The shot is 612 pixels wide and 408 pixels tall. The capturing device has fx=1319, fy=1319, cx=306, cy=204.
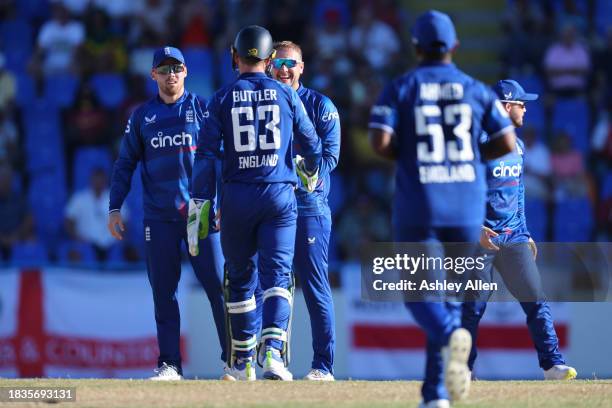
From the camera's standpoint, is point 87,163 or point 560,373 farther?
point 87,163

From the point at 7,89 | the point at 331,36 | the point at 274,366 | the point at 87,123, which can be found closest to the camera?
the point at 274,366

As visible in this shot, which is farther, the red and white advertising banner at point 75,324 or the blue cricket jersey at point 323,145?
the red and white advertising banner at point 75,324

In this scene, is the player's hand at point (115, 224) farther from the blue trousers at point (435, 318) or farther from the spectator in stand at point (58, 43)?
the spectator in stand at point (58, 43)

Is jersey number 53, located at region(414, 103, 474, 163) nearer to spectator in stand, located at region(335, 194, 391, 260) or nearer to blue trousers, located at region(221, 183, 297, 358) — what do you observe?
blue trousers, located at region(221, 183, 297, 358)

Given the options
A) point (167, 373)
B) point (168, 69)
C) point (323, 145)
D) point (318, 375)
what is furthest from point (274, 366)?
point (168, 69)

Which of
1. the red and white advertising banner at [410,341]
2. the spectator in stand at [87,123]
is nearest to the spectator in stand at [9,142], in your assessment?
the spectator in stand at [87,123]

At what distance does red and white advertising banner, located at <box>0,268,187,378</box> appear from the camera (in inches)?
608

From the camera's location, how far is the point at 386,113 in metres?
7.79

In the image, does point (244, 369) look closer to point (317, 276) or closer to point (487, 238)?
point (317, 276)

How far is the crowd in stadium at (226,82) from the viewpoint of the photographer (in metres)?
18.1

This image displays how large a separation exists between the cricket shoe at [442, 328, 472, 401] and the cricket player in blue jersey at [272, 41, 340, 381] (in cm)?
284

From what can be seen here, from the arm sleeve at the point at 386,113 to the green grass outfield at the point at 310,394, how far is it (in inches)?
72.4

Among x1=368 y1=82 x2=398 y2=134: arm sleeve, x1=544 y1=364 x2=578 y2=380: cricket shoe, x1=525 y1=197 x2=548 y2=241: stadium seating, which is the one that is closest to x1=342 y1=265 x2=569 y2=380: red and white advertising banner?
x1=525 y1=197 x2=548 y2=241: stadium seating

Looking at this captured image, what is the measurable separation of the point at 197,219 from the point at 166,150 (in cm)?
118
